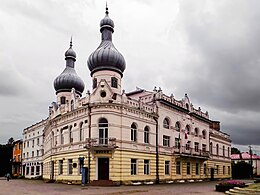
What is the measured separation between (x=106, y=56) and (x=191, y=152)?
746 inches

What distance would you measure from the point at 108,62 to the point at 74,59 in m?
14.8

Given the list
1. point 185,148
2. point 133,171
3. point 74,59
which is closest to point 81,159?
point 133,171

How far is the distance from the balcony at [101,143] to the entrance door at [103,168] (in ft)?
5.36

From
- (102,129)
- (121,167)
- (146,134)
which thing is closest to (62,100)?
(102,129)

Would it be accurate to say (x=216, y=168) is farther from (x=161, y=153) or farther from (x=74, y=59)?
(x=74, y=59)

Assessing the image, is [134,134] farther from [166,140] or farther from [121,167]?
[166,140]

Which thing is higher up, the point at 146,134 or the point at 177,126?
the point at 177,126

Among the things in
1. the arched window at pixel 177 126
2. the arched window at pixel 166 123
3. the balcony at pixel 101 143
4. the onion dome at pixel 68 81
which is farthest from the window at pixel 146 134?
the onion dome at pixel 68 81

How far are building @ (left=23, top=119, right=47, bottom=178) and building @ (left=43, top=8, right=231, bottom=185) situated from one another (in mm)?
12932

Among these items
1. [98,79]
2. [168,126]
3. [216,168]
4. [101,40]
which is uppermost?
[101,40]

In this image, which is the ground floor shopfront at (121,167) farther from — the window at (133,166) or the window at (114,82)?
the window at (114,82)

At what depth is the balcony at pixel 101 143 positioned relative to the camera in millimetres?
35388

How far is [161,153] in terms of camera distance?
139 ft

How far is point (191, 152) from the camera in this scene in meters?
48.3
